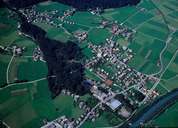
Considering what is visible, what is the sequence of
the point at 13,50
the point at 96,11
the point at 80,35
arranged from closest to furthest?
the point at 13,50, the point at 80,35, the point at 96,11

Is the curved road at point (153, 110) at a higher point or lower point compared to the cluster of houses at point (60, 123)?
lower

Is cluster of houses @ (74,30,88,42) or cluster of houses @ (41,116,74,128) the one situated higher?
cluster of houses @ (74,30,88,42)

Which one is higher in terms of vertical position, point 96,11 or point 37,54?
point 37,54

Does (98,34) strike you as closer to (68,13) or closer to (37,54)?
(68,13)

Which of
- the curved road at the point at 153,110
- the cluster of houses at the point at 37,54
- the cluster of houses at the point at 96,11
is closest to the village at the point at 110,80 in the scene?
the cluster of houses at the point at 37,54

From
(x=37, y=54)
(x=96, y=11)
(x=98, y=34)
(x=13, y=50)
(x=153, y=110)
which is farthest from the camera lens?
(x=96, y=11)

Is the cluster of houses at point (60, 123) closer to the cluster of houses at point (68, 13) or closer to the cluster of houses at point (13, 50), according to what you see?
the cluster of houses at point (13, 50)

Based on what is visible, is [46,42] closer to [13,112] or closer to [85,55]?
[85,55]

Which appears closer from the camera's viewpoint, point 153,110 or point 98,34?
point 153,110

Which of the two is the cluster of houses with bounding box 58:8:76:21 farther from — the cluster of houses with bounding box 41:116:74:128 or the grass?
the cluster of houses with bounding box 41:116:74:128

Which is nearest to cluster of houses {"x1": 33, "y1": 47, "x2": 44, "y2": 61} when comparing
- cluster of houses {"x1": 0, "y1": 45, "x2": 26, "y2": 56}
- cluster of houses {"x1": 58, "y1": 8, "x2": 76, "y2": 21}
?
cluster of houses {"x1": 0, "y1": 45, "x2": 26, "y2": 56}

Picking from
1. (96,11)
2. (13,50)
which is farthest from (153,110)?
(96,11)

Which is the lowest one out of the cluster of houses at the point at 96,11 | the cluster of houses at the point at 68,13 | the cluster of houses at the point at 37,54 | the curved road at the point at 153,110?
the curved road at the point at 153,110
